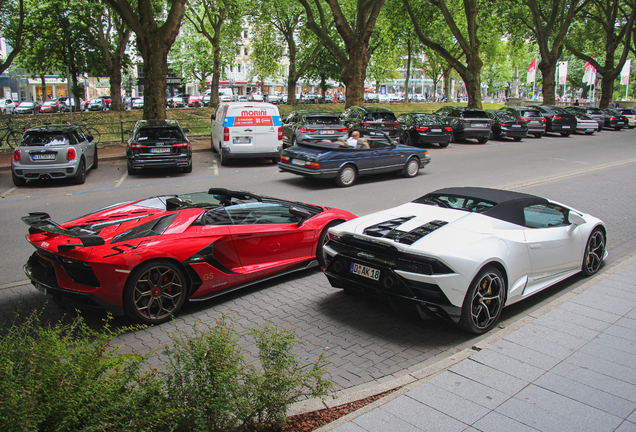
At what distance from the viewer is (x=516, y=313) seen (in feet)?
17.6

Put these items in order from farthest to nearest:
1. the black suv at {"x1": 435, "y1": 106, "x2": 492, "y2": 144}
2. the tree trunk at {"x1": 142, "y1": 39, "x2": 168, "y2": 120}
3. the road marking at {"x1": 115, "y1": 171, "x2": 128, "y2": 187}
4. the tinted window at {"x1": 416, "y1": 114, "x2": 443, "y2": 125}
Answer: the black suv at {"x1": 435, "y1": 106, "x2": 492, "y2": 144} → the tinted window at {"x1": 416, "y1": 114, "x2": 443, "y2": 125} → the tree trunk at {"x1": 142, "y1": 39, "x2": 168, "y2": 120} → the road marking at {"x1": 115, "y1": 171, "x2": 128, "y2": 187}

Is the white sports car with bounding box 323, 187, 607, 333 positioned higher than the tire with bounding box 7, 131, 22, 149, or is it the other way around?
the tire with bounding box 7, 131, 22, 149

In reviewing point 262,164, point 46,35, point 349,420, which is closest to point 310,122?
point 262,164

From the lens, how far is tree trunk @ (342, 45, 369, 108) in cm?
2509

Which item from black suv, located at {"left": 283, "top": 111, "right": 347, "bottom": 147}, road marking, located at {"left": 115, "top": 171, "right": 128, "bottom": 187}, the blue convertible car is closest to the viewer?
the blue convertible car

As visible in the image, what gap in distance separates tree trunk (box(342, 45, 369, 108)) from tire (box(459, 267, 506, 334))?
2152cm

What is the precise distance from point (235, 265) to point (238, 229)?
0.41 metres

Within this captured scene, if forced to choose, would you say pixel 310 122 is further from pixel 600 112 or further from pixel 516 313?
pixel 600 112

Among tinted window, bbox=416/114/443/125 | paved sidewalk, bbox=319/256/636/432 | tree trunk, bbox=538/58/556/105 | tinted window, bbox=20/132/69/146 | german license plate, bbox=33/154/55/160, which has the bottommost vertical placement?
paved sidewalk, bbox=319/256/636/432

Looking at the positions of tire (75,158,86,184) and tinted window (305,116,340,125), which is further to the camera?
tinted window (305,116,340,125)

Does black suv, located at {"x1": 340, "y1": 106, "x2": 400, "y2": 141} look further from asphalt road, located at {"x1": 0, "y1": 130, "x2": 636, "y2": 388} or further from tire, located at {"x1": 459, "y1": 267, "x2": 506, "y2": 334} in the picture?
tire, located at {"x1": 459, "y1": 267, "x2": 506, "y2": 334}

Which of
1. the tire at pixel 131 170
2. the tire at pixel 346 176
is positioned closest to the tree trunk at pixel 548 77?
the tire at pixel 346 176

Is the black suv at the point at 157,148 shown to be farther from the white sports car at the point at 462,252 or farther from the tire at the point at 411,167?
the white sports car at the point at 462,252

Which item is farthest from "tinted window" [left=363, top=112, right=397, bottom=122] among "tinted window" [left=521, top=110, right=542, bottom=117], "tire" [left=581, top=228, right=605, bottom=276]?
"tire" [left=581, top=228, right=605, bottom=276]
